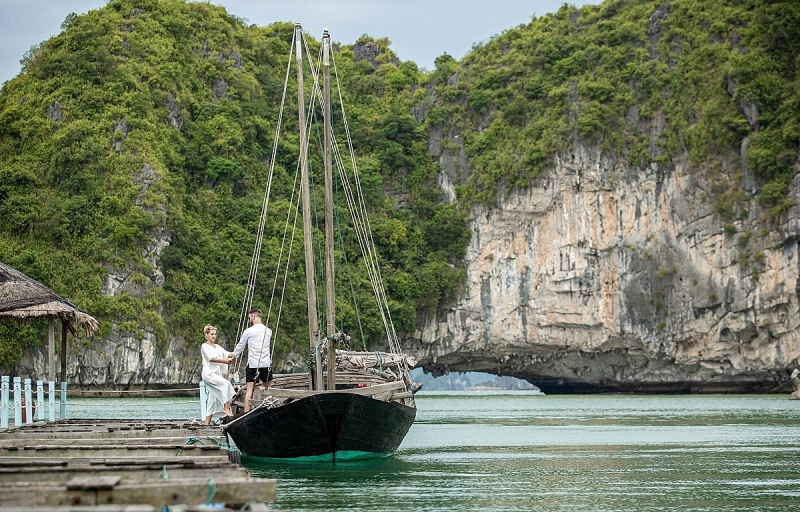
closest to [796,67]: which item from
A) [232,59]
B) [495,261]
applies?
[495,261]

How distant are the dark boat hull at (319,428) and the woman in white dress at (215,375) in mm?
329

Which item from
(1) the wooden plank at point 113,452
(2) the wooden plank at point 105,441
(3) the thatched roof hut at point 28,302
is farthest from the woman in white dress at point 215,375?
(1) the wooden plank at point 113,452

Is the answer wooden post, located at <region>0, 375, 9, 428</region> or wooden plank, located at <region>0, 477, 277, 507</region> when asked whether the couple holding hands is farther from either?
wooden plank, located at <region>0, 477, 277, 507</region>

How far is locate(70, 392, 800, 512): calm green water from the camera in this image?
41.8 feet

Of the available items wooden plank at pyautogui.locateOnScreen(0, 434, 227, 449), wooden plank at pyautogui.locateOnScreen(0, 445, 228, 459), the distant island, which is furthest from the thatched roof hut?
the distant island

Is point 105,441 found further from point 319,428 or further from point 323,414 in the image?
point 319,428

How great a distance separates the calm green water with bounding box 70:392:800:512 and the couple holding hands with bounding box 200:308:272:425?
1062 millimetres

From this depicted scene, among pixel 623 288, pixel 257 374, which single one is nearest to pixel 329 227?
pixel 257 374

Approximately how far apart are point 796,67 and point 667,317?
13.2m

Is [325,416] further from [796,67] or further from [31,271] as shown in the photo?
[796,67]

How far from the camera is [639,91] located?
59312 millimetres

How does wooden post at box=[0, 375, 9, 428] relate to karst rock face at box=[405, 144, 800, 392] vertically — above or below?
below

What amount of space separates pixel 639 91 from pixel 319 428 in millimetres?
45768

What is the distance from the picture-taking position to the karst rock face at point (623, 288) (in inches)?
2115
